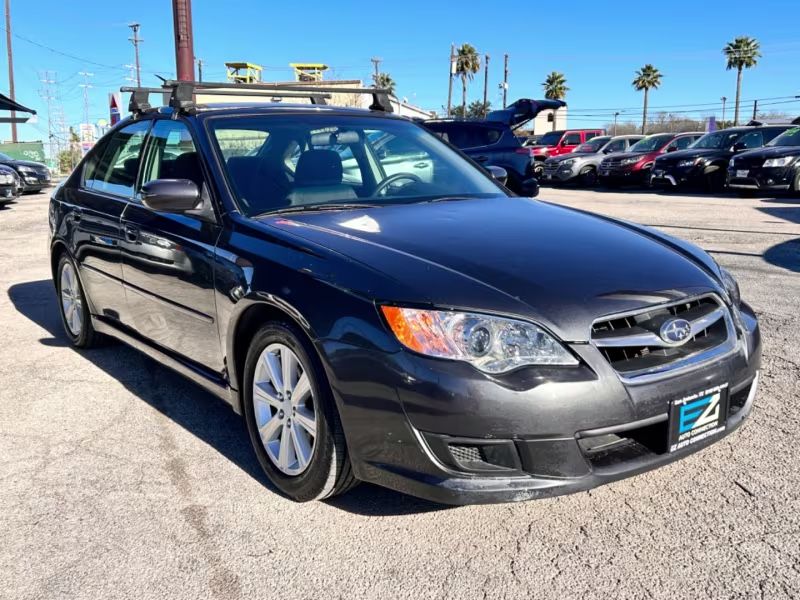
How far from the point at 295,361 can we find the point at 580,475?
1.14 metres

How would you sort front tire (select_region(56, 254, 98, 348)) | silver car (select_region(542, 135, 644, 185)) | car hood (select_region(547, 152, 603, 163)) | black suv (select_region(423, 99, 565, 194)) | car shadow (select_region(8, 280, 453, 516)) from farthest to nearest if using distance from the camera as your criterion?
car hood (select_region(547, 152, 603, 163)) → silver car (select_region(542, 135, 644, 185)) → black suv (select_region(423, 99, 565, 194)) → front tire (select_region(56, 254, 98, 348)) → car shadow (select_region(8, 280, 453, 516))

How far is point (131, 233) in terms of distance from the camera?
400cm

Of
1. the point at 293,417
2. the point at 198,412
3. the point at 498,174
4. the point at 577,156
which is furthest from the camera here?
the point at 577,156

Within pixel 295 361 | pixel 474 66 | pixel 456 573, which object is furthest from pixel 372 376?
pixel 474 66

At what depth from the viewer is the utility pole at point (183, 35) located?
10344 mm

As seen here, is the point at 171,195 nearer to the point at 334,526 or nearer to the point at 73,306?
the point at 334,526

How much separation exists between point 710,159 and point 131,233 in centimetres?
1685

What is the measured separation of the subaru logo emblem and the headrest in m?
1.84

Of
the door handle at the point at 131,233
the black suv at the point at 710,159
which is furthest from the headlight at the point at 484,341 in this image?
the black suv at the point at 710,159

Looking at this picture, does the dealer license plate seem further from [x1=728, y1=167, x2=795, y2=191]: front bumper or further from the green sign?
the green sign

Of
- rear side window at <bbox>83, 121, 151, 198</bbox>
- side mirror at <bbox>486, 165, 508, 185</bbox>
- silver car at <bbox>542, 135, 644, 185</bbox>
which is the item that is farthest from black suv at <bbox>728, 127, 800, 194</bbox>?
rear side window at <bbox>83, 121, 151, 198</bbox>

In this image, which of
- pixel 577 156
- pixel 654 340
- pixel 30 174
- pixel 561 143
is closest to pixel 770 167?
pixel 577 156

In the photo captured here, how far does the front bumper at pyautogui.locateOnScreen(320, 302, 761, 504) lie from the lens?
7.57 feet

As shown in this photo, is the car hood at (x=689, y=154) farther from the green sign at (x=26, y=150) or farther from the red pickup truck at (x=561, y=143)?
the green sign at (x=26, y=150)
